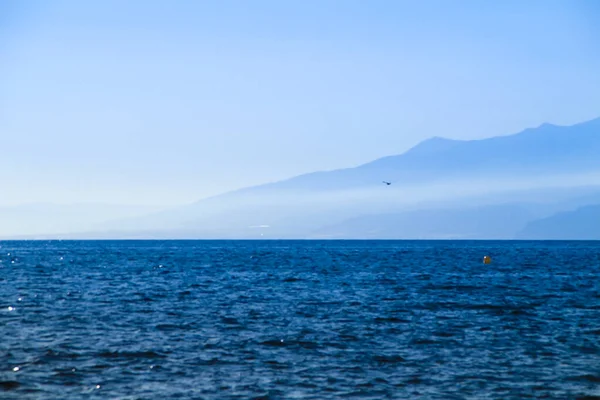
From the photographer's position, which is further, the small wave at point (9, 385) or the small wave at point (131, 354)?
the small wave at point (131, 354)

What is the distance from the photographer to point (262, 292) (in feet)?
216

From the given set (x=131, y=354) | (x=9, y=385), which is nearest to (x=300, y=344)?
(x=131, y=354)

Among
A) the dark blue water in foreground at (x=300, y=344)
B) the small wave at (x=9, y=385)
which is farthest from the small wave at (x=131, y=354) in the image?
the small wave at (x=9, y=385)

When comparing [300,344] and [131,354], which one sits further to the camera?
[300,344]

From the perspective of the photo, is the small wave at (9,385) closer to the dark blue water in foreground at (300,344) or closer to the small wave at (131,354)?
the dark blue water in foreground at (300,344)

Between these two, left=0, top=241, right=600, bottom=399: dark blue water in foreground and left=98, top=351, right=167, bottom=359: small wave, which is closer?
left=0, top=241, right=600, bottom=399: dark blue water in foreground

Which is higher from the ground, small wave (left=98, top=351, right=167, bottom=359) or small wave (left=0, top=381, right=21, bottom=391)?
small wave (left=98, top=351, right=167, bottom=359)

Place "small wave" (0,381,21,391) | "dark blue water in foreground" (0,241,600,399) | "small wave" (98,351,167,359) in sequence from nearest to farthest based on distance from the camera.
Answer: "small wave" (0,381,21,391) < "dark blue water in foreground" (0,241,600,399) < "small wave" (98,351,167,359)

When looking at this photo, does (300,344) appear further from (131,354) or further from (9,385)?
(9,385)

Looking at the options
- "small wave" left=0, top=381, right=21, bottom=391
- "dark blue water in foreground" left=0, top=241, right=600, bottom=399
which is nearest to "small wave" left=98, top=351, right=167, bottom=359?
"dark blue water in foreground" left=0, top=241, right=600, bottom=399

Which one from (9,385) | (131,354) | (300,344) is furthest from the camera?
(300,344)

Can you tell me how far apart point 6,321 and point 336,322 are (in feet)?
61.1

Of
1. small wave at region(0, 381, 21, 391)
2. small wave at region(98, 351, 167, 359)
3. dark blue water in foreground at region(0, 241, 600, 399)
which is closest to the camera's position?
small wave at region(0, 381, 21, 391)

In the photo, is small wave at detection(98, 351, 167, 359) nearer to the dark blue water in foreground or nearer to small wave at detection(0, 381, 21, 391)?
the dark blue water in foreground
